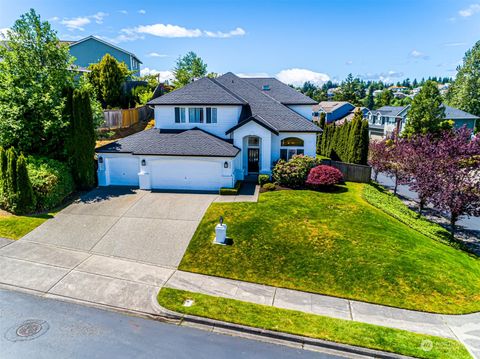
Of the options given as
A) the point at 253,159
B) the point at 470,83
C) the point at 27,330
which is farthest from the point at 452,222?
the point at 470,83

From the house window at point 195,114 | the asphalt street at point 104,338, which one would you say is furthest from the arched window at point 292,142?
the asphalt street at point 104,338

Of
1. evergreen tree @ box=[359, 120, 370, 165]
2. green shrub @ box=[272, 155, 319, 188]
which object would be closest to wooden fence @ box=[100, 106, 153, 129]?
green shrub @ box=[272, 155, 319, 188]

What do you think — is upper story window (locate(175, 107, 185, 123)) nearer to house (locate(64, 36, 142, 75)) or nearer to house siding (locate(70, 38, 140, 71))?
house (locate(64, 36, 142, 75))

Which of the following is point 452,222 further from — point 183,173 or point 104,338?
point 104,338

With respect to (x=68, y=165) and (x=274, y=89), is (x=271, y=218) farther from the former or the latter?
(x=274, y=89)

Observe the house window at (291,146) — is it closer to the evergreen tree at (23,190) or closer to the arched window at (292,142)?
the arched window at (292,142)

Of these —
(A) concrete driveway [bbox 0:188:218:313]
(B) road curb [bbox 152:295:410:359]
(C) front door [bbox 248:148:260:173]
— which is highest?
(C) front door [bbox 248:148:260:173]
